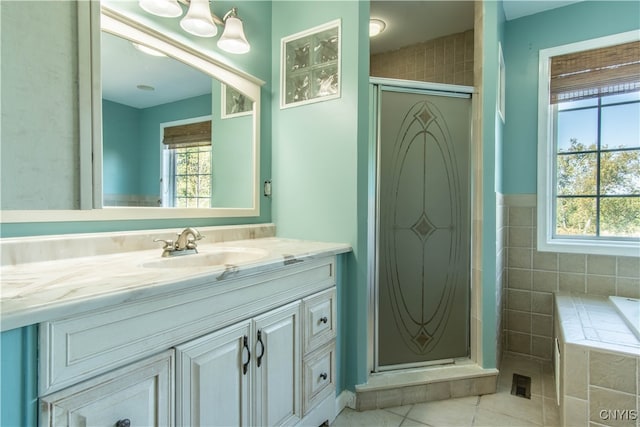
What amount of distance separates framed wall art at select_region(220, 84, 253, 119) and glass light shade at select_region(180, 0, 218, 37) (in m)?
0.28

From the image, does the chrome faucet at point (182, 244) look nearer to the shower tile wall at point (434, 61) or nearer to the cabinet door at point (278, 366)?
the cabinet door at point (278, 366)

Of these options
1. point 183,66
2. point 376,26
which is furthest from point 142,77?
point 376,26

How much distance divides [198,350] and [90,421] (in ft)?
0.91

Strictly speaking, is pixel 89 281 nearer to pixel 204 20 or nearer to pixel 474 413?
pixel 204 20

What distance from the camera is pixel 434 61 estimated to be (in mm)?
2830

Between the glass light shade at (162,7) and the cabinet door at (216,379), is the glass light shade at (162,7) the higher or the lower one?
the higher one

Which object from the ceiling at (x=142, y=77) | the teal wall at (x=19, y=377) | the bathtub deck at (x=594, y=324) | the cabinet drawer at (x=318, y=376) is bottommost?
the cabinet drawer at (x=318, y=376)

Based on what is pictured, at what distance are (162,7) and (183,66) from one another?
0.82 ft

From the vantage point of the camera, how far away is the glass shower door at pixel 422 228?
6.23 ft

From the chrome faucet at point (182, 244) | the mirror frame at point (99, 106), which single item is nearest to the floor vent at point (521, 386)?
the mirror frame at point (99, 106)

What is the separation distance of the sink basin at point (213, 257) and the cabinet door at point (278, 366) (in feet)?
0.91

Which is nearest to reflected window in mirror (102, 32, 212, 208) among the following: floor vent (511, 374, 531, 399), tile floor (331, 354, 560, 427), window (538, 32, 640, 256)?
tile floor (331, 354, 560, 427)

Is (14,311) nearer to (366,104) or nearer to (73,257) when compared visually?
(73,257)

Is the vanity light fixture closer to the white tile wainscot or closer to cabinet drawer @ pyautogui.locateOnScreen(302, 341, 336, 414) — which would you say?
the white tile wainscot
